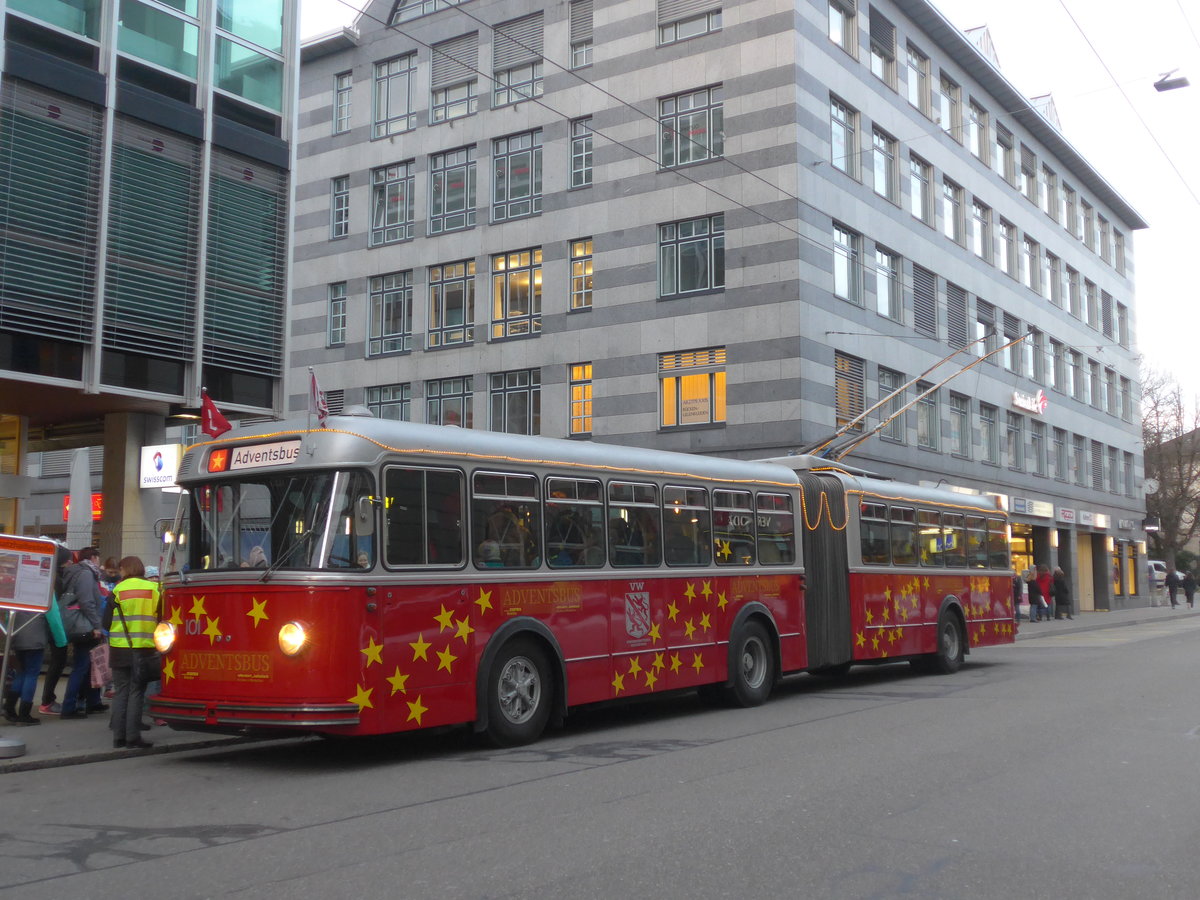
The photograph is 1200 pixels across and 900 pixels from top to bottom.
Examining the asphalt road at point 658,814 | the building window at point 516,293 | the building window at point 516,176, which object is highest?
the building window at point 516,176

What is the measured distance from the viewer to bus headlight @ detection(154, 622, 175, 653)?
35.5 ft

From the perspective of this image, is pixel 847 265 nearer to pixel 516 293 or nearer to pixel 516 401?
pixel 516 293

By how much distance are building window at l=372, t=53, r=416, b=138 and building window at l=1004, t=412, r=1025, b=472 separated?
21.6m

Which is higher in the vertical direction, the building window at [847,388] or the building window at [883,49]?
the building window at [883,49]

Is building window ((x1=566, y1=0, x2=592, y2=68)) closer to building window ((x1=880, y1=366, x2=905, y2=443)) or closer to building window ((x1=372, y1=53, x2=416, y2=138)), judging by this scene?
building window ((x1=372, y1=53, x2=416, y2=138))

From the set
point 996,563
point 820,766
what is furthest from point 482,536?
point 996,563

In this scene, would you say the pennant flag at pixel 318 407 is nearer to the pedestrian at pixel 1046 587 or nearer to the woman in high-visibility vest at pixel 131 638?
the woman in high-visibility vest at pixel 131 638

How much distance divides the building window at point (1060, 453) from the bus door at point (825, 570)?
105 ft

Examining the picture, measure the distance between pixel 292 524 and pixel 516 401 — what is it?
929 inches

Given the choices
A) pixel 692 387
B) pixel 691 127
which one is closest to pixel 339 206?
pixel 691 127

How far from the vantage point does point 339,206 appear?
3797cm

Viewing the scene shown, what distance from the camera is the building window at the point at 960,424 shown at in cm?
3803

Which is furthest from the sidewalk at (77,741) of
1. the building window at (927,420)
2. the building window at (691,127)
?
the building window at (927,420)

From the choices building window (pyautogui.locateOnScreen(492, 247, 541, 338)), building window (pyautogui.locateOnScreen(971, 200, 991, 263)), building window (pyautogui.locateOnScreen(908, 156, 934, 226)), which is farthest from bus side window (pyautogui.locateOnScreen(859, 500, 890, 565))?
building window (pyautogui.locateOnScreen(971, 200, 991, 263))
